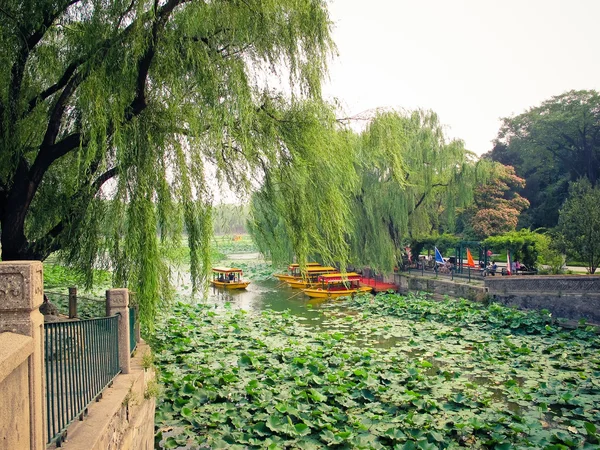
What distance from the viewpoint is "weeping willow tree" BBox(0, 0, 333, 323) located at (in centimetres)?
552

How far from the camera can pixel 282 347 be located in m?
9.34

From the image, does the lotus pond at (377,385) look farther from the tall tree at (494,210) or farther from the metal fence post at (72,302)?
the tall tree at (494,210)

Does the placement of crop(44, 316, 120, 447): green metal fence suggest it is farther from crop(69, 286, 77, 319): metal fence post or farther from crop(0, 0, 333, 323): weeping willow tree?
crop(69, 286, 77, 319): metal fence post

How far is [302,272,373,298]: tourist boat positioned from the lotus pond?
5786mm

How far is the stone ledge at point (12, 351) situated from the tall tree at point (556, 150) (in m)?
31.6

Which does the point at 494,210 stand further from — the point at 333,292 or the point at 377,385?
the point at 377,385

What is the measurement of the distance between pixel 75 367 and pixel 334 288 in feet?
51.6

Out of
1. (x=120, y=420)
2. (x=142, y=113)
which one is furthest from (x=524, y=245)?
(x=120, y=420)

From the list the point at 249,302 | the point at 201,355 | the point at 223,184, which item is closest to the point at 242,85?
the point at 223,184

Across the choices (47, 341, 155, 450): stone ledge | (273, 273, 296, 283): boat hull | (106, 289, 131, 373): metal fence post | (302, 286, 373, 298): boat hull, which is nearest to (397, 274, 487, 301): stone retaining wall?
(302, 286, 373, 298): boat hull

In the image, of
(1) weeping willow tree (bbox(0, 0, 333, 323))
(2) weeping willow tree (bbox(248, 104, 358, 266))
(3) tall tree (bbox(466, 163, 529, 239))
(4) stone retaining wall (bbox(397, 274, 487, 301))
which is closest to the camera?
(1) weeping willow tree (bbox(0, 0, 333, 323))

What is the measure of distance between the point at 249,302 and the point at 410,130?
28.9 feet

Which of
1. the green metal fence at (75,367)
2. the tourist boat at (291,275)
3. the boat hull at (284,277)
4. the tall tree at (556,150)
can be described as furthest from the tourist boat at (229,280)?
the tall tree at (556,150)

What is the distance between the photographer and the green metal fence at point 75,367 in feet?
9.80
